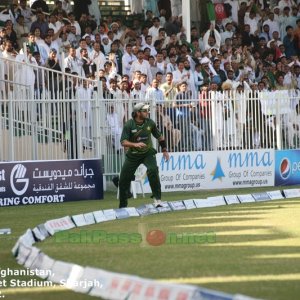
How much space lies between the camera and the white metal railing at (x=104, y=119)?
27.7 metres

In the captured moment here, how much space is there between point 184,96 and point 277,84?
4.86 metres

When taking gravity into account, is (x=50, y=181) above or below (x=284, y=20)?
below

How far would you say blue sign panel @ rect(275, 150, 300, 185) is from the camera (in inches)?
1209

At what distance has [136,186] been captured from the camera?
1091 inches

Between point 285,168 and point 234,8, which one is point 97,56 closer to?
point 285,168

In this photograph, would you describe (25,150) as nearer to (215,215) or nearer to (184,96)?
(184,96)

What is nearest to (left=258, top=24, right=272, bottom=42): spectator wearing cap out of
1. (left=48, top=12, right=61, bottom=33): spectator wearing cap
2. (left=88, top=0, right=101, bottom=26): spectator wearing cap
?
(left=88, top=0, right=101, bottom=26): spectator wearing cap

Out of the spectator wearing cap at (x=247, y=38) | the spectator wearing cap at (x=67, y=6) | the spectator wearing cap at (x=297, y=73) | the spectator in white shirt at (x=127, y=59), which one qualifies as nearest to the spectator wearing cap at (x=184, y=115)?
the spectator in white shirt at (x=127, y=59)

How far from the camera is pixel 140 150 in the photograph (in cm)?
2238

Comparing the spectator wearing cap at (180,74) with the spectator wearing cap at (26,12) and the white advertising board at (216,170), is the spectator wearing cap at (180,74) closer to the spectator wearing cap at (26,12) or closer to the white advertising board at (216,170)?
the white advertising board at (216,170)

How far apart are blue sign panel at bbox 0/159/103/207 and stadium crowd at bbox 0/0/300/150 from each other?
3177 mm

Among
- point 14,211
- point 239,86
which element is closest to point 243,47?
point 239,86

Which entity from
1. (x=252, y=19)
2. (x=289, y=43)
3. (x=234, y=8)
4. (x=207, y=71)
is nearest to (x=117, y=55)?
(x=207, y=71)
